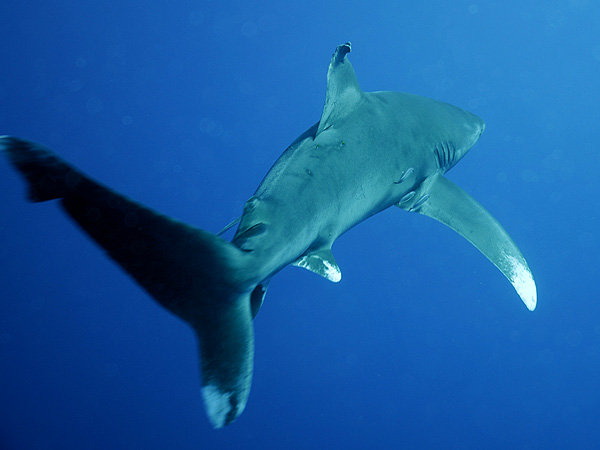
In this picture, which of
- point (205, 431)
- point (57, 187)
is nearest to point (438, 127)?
point (57, 187)

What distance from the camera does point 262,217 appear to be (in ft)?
7.14

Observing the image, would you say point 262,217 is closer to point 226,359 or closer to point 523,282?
point 226,359

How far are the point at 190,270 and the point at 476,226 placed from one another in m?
2.81

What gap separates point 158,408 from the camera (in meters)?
9.91

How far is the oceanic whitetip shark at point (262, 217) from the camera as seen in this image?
159 centimetres

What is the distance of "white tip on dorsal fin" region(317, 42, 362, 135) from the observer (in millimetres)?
2840

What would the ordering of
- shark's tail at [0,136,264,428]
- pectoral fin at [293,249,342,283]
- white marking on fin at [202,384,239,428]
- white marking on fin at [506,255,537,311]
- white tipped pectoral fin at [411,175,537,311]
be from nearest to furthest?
shark's tail at [0,136,264,428] < white marking on fin at [202,384,239,428] < pectoral fin at [293,249,342,283] < white marking on fin at [506,255,537,311] < white tipped pectoral fin at [411,175,537,311]

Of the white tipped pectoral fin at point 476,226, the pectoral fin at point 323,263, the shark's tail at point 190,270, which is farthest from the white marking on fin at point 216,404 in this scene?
the white tipped pectoral fin at point 476,226

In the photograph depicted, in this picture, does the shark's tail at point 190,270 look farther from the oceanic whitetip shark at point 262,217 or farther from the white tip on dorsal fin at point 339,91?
the white tip on dorsal fin at point 339,91

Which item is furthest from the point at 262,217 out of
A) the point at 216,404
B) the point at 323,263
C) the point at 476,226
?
the point at 476,226

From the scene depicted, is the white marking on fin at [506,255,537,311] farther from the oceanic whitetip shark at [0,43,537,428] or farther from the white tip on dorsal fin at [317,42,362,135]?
the white tip on dorsal fin at [317,42,362,135]

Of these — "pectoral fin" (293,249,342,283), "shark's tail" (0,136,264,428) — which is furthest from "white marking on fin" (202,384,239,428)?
"pectoral fin" (293,249,342,283)

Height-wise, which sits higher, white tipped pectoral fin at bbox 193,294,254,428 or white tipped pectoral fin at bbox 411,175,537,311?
white tipped pectoral fin at bbox 411,175,537,311

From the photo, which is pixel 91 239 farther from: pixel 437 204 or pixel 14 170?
pixel 437 204
